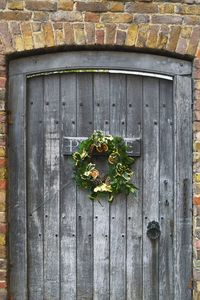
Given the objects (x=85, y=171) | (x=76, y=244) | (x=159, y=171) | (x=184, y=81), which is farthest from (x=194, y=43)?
(x=76, y=244)

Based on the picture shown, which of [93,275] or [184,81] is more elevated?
[184,81]

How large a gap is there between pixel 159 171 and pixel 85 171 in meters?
0.61

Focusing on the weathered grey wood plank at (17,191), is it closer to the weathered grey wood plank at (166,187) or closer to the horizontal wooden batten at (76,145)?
the horizontal wooden batten at (76,145)

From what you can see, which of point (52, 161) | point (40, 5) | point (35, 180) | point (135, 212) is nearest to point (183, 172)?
point (135, 212)

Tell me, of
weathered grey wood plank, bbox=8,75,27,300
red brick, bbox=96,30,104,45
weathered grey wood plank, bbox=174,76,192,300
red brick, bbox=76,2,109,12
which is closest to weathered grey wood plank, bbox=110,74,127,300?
red brick, bbox=96,30,104,45

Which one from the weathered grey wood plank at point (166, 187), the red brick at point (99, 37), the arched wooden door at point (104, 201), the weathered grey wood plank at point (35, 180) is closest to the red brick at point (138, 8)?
the red brick at point (99, 37)

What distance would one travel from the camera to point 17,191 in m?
3.87

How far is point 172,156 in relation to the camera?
395cm

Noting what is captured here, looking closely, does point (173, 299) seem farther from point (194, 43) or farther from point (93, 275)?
point (194, 43)

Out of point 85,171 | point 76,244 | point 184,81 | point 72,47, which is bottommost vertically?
point 76,244

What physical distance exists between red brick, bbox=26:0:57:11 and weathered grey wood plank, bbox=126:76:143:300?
0.83 meters

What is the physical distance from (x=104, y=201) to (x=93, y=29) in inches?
54.3

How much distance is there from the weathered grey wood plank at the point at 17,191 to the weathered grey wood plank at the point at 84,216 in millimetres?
438

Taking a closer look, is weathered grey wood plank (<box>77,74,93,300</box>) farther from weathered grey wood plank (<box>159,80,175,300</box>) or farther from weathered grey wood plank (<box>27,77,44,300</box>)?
weathered grey wood plank (<box>159,80,175,300</box>)
